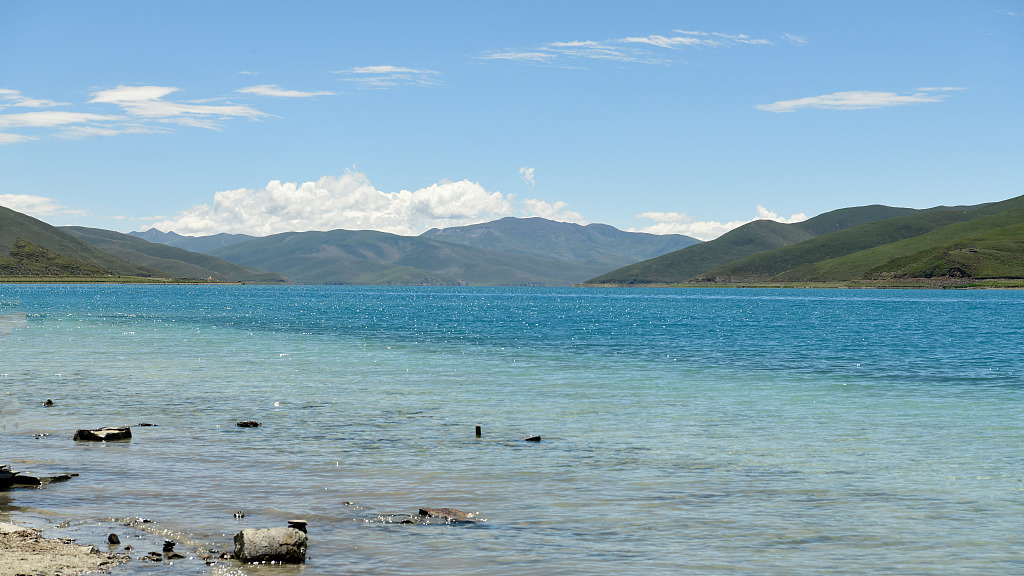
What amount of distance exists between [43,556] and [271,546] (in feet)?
13.4

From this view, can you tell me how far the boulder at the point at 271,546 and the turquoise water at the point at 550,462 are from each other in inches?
20.1

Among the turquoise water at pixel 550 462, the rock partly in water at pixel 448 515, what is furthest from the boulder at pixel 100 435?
the rock partly in water at pixel 448 515

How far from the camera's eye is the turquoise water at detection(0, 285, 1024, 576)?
16859 mm

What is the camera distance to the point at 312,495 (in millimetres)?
20984

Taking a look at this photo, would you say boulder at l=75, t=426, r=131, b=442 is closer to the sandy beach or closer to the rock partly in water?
the sandy beach

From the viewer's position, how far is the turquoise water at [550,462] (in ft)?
55.3

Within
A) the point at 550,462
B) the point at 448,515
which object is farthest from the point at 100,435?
the point at 448,515

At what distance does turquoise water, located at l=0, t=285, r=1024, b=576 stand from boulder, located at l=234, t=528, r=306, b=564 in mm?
509

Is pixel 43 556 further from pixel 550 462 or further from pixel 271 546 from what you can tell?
pixel 550 462

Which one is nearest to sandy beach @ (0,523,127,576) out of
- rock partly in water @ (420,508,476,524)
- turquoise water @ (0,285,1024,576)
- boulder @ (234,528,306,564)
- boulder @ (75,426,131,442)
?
turquoise water @ (0,285,1024,576)

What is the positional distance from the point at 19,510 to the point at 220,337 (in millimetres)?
73305

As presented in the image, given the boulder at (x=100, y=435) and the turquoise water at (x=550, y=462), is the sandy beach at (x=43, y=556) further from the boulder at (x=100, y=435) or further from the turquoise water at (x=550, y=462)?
the boulder at (x=100, y=435)

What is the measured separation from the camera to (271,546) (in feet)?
51.2

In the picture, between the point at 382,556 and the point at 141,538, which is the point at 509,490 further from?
the point at 141,538
